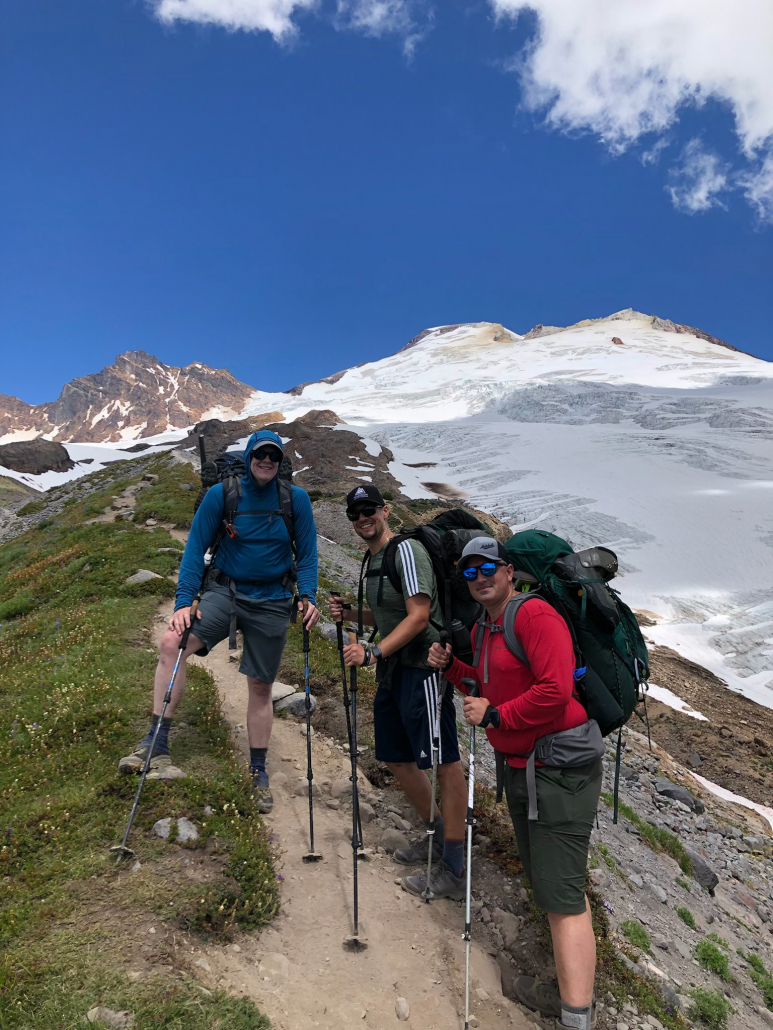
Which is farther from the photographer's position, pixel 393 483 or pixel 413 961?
pixel 393 483

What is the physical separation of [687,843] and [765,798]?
812 cm

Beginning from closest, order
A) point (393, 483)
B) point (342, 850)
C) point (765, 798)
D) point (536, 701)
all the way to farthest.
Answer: point (536, 701) < point (342, 850) < point (765, 798) < point (393, 483)

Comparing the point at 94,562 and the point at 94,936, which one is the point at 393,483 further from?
the point at 94,936

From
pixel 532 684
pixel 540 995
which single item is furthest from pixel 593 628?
pixel 540 995

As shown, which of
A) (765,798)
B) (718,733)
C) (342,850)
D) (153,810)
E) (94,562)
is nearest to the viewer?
(153,810)

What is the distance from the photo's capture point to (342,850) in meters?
5.41

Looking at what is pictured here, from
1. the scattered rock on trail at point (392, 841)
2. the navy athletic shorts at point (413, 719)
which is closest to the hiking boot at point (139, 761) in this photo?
the navy athletic shorts at point (413, 719)

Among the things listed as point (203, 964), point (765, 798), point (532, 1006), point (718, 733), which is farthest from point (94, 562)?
point (718, 733)

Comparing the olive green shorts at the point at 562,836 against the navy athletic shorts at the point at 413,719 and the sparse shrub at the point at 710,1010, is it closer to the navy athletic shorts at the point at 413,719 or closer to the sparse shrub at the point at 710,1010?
the navy athletic shorts at the point at 413,719

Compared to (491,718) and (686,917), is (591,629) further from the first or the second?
(686,917)

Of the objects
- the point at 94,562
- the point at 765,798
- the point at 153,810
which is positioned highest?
the point at 94,562

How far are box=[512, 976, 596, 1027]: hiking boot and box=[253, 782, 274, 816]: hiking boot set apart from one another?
269cm

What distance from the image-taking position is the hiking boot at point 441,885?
500 centimetres

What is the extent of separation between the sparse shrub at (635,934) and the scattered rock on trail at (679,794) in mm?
7583
